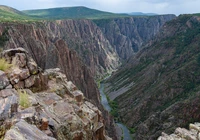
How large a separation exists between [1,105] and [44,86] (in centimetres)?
919

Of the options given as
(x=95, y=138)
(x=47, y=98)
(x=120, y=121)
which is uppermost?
(x=47, y=98)

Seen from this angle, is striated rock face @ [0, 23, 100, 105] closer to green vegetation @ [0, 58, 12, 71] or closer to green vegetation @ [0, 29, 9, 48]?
green vegetation @ [0, 29, 9, 48]

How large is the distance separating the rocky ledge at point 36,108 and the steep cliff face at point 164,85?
4738 cm

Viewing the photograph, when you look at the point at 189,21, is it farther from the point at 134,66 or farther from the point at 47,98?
the point at 47,98

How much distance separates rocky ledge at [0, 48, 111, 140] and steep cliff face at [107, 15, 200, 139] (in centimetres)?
4738

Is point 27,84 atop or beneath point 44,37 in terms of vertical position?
atop

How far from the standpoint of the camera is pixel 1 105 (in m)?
13.4

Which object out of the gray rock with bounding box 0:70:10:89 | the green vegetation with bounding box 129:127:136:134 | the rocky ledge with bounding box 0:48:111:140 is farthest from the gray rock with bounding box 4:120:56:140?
the green vegetation with bounding box 129:127:136:134

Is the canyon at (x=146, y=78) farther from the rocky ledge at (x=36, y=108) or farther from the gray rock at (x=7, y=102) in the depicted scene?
the gray rock at (x=7, y=102)

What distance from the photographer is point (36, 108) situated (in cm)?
1579

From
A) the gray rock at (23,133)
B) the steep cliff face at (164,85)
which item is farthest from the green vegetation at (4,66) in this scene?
the steep cliff face at (164,85)

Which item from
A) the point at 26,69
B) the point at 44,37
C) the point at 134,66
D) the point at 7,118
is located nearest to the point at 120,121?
the point at 44,37

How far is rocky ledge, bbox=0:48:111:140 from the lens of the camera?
12123 millimetres

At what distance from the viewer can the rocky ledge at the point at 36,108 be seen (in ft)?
39.8
